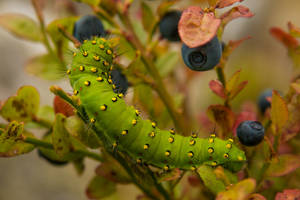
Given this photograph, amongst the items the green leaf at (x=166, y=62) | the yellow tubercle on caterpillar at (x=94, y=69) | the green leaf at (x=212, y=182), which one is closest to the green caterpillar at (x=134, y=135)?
the yellow tubercle on caterpillar at (x=94, y=69)

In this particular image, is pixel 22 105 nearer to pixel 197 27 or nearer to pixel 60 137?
pixel 60 137

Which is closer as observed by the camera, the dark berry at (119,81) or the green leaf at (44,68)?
the dark berry at (119,81)

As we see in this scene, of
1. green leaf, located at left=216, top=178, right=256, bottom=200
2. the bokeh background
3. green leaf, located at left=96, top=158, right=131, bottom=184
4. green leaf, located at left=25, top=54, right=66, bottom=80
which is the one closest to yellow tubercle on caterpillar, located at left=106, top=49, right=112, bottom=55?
green leaf, located at left=96, top=158, right=131, bottom=184

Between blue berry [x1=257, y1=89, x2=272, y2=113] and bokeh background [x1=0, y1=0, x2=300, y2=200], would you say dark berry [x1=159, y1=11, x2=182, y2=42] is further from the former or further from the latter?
bokeh background [x1=0, y1=0, x2=300, y2=200]

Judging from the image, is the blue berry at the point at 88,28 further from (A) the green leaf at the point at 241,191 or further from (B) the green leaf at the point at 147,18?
(A) the green leaf at the point at 241,191

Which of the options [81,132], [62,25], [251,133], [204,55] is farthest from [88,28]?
[251,133]

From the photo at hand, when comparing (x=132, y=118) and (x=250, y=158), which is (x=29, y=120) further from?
(x=250, y=158)

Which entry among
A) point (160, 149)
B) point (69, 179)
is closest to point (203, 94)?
point (69, 179)
